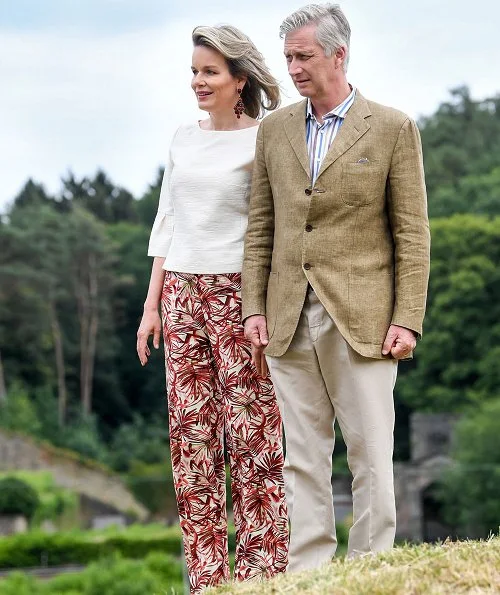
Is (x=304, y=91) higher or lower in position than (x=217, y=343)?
higher

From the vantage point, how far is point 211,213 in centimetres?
497

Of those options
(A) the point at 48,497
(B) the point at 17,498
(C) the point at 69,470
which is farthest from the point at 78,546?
(C) the point at 69,470

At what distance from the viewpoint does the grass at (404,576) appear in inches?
152

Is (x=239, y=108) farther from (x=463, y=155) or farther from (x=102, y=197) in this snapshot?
(x=102, y=197)

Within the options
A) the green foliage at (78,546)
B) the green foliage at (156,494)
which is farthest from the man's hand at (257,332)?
the green foliage at (156,494)

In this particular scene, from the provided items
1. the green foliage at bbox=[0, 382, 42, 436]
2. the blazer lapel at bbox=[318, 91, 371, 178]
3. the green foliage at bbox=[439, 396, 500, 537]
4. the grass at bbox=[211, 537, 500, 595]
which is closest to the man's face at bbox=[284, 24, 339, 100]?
the blazer lapel at bbox=[318, 91, 371, 178]

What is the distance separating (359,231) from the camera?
4.72 meters

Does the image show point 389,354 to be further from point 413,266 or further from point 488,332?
point 488,332

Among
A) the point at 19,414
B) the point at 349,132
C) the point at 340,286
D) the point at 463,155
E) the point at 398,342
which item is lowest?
the point at 19,414

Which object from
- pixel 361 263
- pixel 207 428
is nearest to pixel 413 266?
pixel 361 263

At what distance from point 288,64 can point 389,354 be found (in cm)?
97

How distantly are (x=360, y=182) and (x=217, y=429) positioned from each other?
100 centimetres

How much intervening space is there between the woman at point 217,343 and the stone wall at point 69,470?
141ft

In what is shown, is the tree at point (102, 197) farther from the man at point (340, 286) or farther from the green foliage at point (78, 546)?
the man at point (340, 286)
